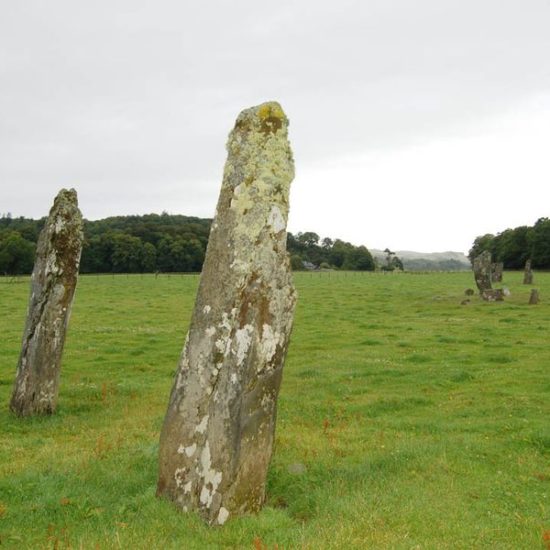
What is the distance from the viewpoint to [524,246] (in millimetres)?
101625

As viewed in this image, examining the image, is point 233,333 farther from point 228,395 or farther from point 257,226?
point 257,226

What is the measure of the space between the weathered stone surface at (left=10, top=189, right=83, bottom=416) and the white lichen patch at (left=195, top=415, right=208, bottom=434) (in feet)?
20.2

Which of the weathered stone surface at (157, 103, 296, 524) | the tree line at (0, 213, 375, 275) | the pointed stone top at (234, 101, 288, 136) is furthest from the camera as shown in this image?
the tree line at (0, 213, 375, 275)

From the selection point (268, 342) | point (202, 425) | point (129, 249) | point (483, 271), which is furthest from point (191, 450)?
point (129, 249)

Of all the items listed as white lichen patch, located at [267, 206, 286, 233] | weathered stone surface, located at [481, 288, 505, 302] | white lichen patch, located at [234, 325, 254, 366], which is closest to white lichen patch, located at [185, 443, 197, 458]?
white lichen patch, located at [234, 325, 254, 366]

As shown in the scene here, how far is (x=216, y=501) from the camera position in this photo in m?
7.06

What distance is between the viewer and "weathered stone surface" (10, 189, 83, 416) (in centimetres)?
1214

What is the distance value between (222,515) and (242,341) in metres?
2.19

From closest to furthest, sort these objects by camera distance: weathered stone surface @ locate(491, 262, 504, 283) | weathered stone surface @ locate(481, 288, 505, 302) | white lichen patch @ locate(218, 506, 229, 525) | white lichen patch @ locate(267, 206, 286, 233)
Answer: white lichen patch @ locate(218, 506, 229, 525), white lichen patch @ locate(267, 206, 286, 233), weathered stone surface @ locate(481, 288, 505, 302), weathered stone surface @ locate(491, 262, 504, 283)

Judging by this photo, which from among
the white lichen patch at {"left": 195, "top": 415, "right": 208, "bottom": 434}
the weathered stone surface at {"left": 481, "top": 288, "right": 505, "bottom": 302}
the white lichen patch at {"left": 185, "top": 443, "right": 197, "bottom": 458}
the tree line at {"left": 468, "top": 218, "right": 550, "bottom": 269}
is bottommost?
the white lichen patch at {"left": 185, "top": 443, "right": 197, "bottom": 458}

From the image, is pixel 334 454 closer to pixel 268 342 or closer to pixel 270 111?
pixel 268 342

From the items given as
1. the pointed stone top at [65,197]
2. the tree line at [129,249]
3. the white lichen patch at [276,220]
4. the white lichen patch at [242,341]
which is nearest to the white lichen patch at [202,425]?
Result: the white lichen patch at [242,341]

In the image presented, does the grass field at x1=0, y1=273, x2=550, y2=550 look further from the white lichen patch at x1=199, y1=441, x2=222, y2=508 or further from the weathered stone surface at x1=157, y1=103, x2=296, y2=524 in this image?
the weathered stone surface at x1=157, y1=103, x2=296, y2=524

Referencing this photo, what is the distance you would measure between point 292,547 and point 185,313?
27849 mm
